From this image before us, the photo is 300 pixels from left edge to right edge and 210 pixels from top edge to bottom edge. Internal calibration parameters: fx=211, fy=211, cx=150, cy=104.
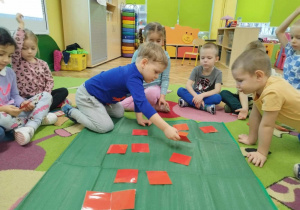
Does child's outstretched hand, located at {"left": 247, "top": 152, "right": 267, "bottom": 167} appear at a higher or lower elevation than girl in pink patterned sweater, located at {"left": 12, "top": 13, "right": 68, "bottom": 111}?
lower

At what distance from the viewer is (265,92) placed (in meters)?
1.07

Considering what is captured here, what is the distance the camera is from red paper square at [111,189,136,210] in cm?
76

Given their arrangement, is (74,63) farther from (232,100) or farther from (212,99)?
(232,100)

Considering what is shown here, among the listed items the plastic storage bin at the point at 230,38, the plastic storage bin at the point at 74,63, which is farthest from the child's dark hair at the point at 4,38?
the plastic storage bin at the point at 230,38

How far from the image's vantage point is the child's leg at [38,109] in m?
1.31

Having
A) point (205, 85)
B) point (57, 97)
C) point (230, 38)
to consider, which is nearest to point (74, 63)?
point (57, 97)

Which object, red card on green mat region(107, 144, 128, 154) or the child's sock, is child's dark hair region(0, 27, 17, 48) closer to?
red card on green mat region(107, 144, 128, 154)

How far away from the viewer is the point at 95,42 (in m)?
3.79

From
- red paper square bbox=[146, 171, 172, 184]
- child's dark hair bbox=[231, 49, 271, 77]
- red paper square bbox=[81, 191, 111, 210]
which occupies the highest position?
child's dark hair bbox=[231, 49, 271, 77]

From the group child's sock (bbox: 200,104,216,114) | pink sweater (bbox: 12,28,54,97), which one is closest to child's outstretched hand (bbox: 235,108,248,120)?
child's sock (bbox: 200,104,216,114)

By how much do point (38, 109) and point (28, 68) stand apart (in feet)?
1.15

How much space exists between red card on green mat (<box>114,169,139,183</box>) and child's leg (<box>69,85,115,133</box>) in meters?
0.42

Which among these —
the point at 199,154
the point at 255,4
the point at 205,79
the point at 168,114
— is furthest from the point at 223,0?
the point at 199,154

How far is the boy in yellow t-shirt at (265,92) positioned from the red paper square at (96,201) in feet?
2.51
